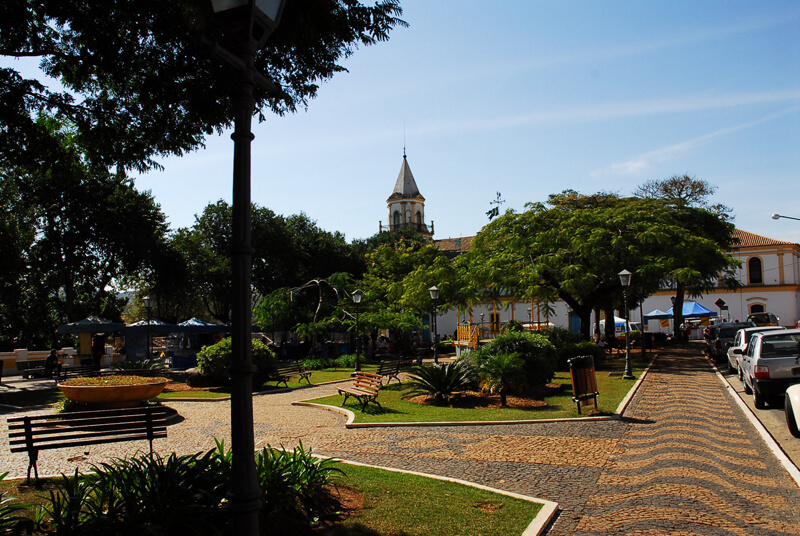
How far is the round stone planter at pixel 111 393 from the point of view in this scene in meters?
12.3

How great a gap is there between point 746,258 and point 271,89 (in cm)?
7038

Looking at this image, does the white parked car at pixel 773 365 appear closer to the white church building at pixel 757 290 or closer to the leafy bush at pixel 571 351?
the leafy bush at pixel 571 351

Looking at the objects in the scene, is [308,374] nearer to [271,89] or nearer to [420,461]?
[420,461]

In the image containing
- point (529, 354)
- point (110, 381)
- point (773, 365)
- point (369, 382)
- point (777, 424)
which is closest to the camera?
point (777, 424)

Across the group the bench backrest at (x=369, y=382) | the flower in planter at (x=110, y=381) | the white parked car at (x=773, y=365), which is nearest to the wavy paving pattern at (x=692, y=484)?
the white parked car at (x=773, y=365)

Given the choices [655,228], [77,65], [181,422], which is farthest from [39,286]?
[655,228]

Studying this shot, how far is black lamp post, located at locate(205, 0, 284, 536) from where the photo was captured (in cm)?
322

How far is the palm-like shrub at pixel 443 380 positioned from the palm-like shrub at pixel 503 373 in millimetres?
535

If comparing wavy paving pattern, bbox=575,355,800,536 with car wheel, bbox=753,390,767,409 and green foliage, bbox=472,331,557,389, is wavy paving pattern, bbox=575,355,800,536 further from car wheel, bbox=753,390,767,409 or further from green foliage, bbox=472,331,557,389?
green foliage, bbox=472,331,557,389

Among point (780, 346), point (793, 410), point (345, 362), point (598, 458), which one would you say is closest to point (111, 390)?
point (598, 458)

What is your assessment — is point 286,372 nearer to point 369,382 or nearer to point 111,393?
point 369,382

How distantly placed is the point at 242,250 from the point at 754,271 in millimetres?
70952

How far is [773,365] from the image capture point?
39.2ft

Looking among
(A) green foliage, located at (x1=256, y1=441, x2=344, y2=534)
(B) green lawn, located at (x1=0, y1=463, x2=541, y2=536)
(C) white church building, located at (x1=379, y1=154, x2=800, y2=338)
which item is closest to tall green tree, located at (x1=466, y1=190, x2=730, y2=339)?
(B) green lawn, located at (x1=0, y1=463, x2=541, y2=536)
